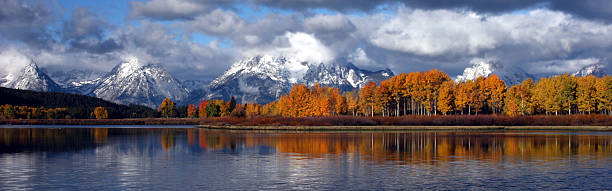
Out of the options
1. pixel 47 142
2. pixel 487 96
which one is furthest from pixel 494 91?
pixel 47 142

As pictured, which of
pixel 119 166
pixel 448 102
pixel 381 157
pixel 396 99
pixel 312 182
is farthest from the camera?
pixel 396 99

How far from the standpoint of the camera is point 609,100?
465ft

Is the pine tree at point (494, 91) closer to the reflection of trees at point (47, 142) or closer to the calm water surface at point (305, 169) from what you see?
the calm water surface at point (305, 169)

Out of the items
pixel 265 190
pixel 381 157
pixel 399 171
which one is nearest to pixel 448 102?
pixel 381 157

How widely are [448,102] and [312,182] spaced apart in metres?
124

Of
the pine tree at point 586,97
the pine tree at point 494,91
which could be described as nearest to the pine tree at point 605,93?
the pine tree at point 586,97

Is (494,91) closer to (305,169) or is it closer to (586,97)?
(586,97)

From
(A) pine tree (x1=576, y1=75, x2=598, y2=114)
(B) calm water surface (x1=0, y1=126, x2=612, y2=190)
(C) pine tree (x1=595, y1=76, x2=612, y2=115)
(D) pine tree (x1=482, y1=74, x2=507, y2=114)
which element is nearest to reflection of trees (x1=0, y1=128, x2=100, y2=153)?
(B) calm water surface (x1=0, y1=126, x2=612, y2=190)

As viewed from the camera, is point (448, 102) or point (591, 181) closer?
point (591, 181)

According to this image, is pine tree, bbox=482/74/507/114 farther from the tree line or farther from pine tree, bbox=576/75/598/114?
pine tree, bbox=576/75/598/114

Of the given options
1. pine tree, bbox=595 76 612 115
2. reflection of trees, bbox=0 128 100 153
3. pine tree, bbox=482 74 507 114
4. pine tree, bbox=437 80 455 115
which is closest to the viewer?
reflection of trees, bbox=0 128 100 153

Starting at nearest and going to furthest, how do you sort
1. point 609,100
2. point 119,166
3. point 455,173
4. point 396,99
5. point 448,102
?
1. point 455,173
2. point 119,166
3. point 609,100
4. point 448,102
5. point 396,99

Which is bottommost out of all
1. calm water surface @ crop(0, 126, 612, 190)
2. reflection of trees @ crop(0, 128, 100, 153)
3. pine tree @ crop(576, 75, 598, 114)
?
calm water surface @ crop(0, 126, 612, 190)

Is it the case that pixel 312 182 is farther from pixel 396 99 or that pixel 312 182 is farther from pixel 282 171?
pixel 396 99
